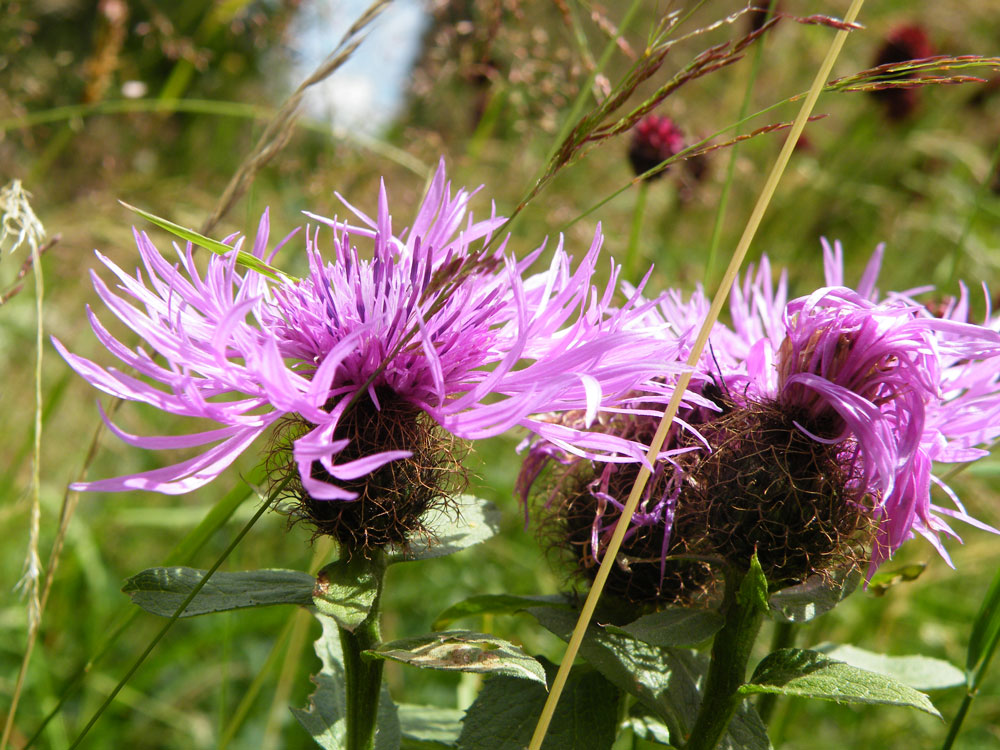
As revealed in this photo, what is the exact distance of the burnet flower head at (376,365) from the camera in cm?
79

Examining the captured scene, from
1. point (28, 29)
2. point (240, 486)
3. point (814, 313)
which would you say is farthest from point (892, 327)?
point (28, 29)

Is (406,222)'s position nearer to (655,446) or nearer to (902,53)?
(655,446)

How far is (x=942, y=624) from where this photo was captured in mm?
2191

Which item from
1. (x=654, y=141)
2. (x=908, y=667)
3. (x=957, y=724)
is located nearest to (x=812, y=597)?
(x=957, y=724)

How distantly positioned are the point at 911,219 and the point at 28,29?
255cm

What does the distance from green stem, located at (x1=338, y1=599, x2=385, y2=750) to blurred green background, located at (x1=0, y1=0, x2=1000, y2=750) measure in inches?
11.1

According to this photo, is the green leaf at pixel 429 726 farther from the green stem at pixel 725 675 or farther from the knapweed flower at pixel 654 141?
the knapweed flower at pixel 654 141

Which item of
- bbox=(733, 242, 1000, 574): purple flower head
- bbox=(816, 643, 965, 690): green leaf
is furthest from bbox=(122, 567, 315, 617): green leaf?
bbox=(816, 643, 965, 690): green leaf

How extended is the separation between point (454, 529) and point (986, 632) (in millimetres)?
627

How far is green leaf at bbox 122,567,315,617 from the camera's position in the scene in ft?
2.82

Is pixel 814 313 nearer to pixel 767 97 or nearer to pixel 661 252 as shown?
pixel 661 252

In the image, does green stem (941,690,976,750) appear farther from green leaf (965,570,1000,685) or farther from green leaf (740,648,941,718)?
green leaf (740,648,941,718)

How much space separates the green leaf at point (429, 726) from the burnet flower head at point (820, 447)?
310mm

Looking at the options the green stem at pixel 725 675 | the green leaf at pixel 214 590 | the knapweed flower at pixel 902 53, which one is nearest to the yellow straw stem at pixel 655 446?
the green stem at pixel 725 675
